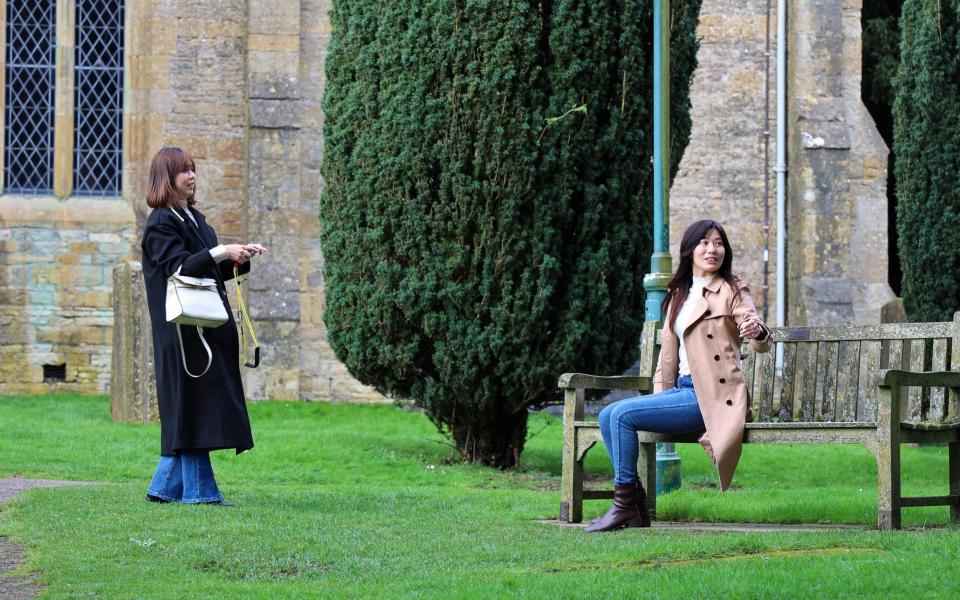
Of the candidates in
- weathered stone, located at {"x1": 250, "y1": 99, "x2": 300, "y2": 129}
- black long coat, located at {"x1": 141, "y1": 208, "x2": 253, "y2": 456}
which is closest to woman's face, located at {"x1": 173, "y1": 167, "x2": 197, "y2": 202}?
black long coat, located at {"x1": 141, "y1": 208, "x2": 253, "y2": 456}

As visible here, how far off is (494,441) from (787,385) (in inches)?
183

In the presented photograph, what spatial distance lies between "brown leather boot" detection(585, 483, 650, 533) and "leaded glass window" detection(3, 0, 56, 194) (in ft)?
41.1

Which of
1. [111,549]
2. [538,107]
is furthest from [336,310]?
[111,549]

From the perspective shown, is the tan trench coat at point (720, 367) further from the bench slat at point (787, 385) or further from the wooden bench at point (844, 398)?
the bench slat at point (787, 385)

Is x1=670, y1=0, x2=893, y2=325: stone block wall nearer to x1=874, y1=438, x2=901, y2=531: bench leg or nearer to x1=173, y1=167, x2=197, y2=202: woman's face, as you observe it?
x1=173, y1=167, x2=197, y2=202: woman's face

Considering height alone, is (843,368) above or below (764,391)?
above

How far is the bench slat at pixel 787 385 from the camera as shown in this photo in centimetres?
729

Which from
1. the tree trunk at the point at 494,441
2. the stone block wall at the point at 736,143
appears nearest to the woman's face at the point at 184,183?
the tree trunk at the point at 494,441

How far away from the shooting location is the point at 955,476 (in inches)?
265

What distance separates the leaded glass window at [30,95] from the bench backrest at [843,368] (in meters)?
12.3

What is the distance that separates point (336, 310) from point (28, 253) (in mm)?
7267

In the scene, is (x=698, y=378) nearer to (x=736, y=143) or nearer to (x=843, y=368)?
(x=843, y=368)

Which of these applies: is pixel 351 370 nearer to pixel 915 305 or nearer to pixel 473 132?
pixel 473 132

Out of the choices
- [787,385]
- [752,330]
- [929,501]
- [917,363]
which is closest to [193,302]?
[752,330]
